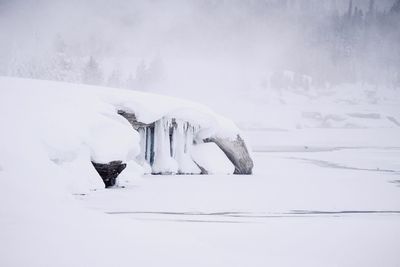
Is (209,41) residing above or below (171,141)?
above

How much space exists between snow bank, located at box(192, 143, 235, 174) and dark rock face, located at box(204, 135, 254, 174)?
0.92 ft

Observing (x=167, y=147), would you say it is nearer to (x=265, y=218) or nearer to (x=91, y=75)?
(x=265, y=218)

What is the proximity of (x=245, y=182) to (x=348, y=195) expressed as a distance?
123 inches

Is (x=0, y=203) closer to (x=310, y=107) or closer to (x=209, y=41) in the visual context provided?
(x=310, y=107)

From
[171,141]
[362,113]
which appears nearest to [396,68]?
[362,113]

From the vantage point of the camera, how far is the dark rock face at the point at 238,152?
537 inches

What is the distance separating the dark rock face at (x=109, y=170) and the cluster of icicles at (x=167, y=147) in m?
3.15

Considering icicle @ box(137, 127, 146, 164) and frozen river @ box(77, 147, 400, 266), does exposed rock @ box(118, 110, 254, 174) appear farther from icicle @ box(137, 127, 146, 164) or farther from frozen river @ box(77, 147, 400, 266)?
frozen river @ box(77, 147, 400, 266)

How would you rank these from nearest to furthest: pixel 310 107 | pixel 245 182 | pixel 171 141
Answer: pixel 245 182 < pixel 171 141 < pixel 310 107

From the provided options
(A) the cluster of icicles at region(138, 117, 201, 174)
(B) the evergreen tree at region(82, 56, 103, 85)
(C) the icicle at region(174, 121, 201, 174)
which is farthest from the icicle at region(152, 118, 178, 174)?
(B) the evergreen tree at region(82, 56, 103, 85)

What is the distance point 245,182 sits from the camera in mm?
10336

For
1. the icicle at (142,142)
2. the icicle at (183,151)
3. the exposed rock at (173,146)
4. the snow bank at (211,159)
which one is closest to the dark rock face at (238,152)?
the exposed rock at (173,146)

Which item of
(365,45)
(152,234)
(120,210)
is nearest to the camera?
(152,234)

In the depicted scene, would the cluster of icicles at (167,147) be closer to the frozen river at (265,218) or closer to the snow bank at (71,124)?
the snow bank at (71,124)
